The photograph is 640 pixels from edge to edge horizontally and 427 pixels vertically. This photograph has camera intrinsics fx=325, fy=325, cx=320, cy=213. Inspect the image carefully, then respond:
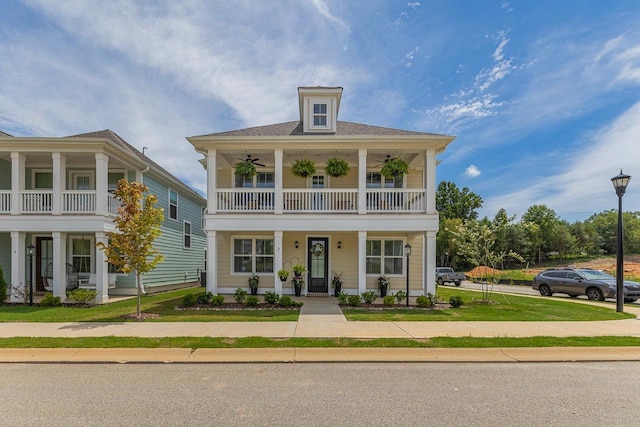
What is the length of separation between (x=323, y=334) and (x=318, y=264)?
21.6 ft

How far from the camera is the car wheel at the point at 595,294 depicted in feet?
47.7

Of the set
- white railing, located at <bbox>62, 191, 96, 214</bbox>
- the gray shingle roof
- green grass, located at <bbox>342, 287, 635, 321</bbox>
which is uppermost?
the gray shingle roof

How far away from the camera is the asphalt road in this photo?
3.77 meters

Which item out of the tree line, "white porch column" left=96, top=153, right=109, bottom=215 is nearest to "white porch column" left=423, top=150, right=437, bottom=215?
"white porch column" left=96, top=153, right=109, bottom=215

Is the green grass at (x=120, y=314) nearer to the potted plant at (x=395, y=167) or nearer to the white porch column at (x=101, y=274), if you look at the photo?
the white porch column at (x=101, y=274)

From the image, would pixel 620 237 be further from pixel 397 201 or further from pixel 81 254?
pixel 81 254

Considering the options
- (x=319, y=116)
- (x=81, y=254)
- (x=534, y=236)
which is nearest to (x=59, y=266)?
(x=81, y=254)

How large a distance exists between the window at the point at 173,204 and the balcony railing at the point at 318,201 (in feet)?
21.2

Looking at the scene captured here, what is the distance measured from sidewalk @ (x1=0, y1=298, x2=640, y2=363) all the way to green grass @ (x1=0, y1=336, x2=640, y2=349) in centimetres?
18

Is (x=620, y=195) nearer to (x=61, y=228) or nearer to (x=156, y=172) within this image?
(x=156, y=172)

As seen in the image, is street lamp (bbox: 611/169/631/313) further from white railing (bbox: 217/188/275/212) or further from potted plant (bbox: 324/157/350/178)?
white railing (bbox: 217/188/275/212)

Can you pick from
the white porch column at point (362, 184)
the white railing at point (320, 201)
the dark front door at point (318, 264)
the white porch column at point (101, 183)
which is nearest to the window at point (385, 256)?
the dark front door at point (318, 264)

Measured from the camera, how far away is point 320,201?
41.4 ft

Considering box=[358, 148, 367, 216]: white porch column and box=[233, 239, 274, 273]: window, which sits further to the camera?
box=[233, 239, 274, 273]: window
